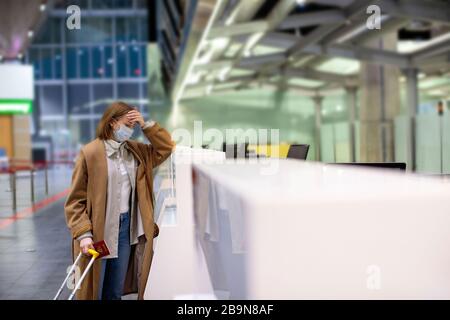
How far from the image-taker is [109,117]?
3.05m

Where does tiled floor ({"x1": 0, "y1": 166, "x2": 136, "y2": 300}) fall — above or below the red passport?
below

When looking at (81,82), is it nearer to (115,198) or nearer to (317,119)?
(317,119)

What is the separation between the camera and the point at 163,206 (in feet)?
12.5

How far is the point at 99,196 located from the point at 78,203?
126 mm

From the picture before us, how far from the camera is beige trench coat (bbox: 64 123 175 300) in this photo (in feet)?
9.84

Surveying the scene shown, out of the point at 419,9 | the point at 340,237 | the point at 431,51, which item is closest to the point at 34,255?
the point at 340,237

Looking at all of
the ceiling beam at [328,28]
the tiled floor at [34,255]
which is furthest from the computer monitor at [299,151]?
the ceiling beam at [328,28]

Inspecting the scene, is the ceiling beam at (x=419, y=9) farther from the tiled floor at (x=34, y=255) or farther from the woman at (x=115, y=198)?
the woman at (x=115, y=198)

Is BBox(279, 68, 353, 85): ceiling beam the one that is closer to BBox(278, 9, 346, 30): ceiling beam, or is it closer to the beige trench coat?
BBox(278, 9, 346, 30): ceiling beam

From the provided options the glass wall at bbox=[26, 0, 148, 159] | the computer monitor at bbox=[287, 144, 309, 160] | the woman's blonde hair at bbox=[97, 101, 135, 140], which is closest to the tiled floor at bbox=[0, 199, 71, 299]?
the woman's blonde hair at bbox=[97, 101, 135, 140]

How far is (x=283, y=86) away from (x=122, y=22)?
10914 millimetres

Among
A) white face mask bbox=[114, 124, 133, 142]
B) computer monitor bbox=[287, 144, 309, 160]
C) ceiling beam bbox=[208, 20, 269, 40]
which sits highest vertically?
ceiling beam bbox=[208, 20, 269, 40]

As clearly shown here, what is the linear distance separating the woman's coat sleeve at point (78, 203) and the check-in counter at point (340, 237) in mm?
1401
